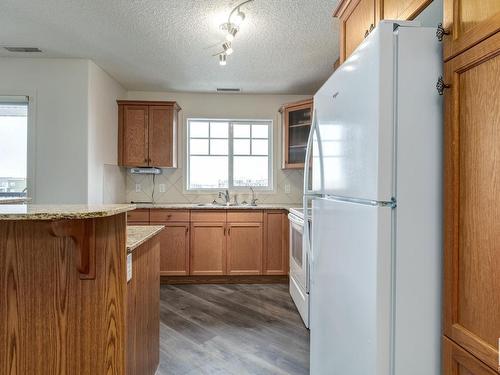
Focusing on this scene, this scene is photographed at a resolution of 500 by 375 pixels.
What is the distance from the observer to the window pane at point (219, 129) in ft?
14.5

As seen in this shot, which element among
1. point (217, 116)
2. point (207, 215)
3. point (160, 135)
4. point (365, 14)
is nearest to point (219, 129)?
point (217, 116)

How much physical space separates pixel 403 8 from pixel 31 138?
11.3 ft

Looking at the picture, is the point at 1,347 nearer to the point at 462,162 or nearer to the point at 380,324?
the point at 380,324

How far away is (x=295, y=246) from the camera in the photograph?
10.2 feet

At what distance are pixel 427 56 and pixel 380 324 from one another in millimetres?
883

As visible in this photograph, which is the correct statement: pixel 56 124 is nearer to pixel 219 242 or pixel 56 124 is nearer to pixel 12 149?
pixel 12 149

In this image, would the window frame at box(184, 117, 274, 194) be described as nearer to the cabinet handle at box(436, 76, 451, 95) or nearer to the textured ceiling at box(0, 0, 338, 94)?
the textured ceiling at box(0, 0, 338, 94)

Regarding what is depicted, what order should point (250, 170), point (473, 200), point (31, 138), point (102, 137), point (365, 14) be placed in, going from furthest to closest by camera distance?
point (250, 170)
point (102, 137)
point (31, 138)
point (365, 14)
point (473, 200)

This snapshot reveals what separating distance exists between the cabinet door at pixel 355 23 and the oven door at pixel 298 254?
147cm

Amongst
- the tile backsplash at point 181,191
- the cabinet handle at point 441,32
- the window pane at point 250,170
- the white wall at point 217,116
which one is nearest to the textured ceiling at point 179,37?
the white wall at point 217,116

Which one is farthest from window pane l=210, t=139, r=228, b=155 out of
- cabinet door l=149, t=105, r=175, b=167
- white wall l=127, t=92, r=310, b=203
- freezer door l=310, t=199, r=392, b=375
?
freezer door l=310, t=199, r=392, b=375

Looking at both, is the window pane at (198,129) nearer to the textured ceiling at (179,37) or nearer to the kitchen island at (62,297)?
the textured ceiling at (179,37)

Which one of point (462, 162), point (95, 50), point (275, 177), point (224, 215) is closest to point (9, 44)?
point (95, 50)

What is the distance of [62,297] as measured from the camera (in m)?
1.29
